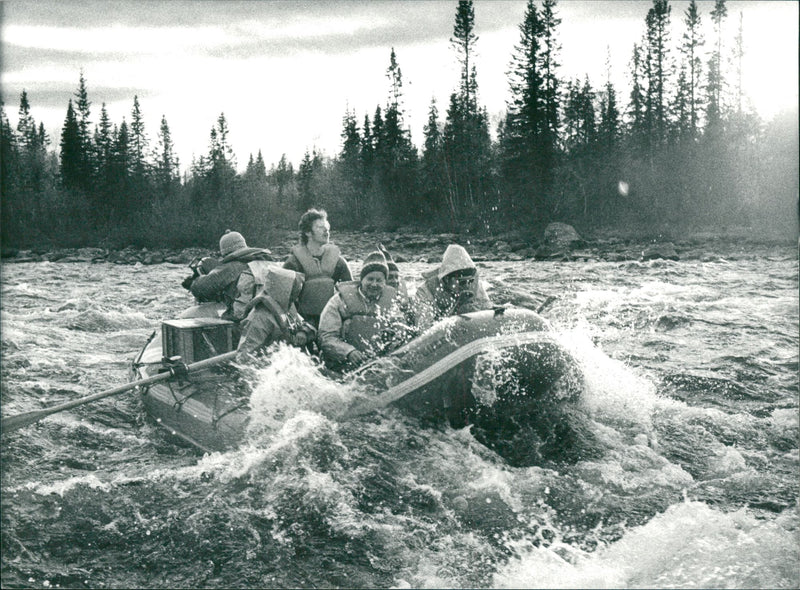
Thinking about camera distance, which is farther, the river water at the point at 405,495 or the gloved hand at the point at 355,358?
the gloved hand at the point at 355,358

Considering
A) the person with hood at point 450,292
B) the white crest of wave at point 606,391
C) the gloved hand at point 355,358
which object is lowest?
the white crest of wave at point 606,391

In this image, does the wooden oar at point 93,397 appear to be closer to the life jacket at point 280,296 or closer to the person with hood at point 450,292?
the life jacket at point 280,296

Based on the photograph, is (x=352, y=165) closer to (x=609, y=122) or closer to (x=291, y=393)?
(x=609, y=122)

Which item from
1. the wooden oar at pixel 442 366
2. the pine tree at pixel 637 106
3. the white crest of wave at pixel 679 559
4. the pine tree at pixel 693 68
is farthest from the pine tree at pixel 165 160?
the white crest of wave at pixel 679 559

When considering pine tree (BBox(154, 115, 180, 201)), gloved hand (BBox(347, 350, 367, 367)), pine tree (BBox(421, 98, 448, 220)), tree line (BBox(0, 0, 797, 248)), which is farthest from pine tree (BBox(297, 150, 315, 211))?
gloved hand (BBox(347, 350, 367, 367))

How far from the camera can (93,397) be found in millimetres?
5680

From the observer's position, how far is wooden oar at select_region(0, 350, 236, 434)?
529cm

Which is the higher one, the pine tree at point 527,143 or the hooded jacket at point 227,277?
the pine tree at point 527,143

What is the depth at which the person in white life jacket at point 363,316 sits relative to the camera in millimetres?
6039

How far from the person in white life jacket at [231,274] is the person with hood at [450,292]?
5.67 feet

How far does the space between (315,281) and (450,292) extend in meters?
1.59

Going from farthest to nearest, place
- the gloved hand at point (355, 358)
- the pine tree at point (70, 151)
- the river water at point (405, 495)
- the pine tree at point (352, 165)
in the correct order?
the pine tree at point (70, 151)
the pine tree at point (352, 165)
the gloved hand at point (355, 358)
the river water at point (405, 495)

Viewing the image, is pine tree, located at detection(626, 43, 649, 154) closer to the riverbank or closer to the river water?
the riverbank

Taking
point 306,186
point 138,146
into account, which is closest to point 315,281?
point 306,186
